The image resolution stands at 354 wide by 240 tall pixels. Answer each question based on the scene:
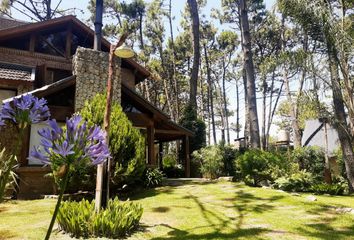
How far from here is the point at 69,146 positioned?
1.60m

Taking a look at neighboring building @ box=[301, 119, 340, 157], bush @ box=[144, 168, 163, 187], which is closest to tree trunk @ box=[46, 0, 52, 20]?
bush @ box=[144, 168, 163, 187]

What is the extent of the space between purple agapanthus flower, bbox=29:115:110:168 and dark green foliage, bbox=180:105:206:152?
64.2ft

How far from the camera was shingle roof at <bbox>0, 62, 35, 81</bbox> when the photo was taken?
13191mm

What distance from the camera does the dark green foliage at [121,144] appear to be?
10320mm

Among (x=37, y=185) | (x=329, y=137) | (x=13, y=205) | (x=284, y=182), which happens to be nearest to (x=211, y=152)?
(x=284, y=182)

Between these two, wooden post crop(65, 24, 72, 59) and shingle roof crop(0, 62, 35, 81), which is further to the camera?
wooden post crop(65, 24, 72, 59)

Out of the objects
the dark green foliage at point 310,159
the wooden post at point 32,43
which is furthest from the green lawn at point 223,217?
the dark green foliage at point 310,159

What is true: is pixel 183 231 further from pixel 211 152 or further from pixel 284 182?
pixel 211 152

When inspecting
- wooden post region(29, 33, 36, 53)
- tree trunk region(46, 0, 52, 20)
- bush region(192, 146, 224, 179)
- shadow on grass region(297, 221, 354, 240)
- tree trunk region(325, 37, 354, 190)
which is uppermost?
tree trunk region(46, 0, 52, 20)

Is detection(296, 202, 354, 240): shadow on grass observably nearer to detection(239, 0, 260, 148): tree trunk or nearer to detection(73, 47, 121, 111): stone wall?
detection(239, 0, 260, 148): tree trunk

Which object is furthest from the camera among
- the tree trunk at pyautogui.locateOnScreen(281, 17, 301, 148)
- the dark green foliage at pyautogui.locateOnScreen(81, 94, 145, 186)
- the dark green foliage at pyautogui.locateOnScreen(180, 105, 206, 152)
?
the tree trunk at pyautogui.locateOnScreen(281, 17, 301, 148)

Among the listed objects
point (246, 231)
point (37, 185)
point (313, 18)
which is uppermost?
point (313, 18)

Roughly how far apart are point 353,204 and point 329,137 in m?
20.2

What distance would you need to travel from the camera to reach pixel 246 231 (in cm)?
649
